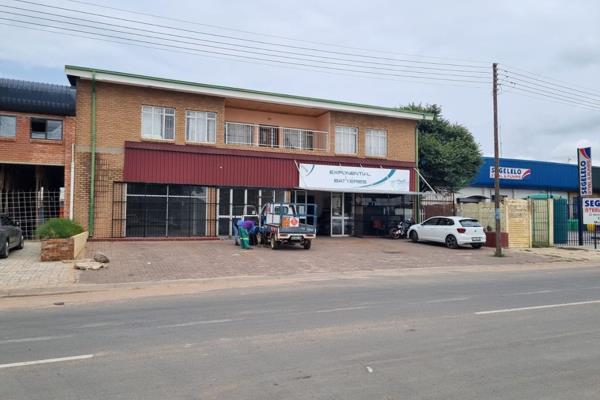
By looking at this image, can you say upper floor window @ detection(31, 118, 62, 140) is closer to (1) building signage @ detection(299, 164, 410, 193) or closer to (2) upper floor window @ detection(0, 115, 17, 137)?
(2) upper floor window @ detection(0, 115, 17, 137)

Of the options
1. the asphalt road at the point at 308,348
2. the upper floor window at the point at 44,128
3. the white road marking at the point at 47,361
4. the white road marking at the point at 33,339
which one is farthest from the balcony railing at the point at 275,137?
the white road marking at the point at 47,361

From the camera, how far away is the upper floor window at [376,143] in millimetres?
27188

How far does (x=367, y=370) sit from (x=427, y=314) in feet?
10.9

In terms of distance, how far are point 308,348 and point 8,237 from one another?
44.0 feet

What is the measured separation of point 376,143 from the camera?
1083 inches

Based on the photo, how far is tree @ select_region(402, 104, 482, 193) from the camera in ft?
100

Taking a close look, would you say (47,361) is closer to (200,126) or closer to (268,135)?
(200,126)

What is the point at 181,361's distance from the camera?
5570 mm

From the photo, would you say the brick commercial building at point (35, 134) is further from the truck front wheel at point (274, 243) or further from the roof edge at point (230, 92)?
the truck front wheel at point (274, 243)

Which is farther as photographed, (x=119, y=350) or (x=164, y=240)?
(x=164, y=240)

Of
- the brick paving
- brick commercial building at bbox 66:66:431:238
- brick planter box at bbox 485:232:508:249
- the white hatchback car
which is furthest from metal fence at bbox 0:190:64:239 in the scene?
brick planter box at bbox 485:232:508:249

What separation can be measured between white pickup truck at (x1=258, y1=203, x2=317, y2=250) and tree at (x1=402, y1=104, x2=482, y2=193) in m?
13.3

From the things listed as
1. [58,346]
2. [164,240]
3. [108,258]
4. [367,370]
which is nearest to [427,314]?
[367,370]

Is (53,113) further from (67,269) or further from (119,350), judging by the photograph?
(119,350)
